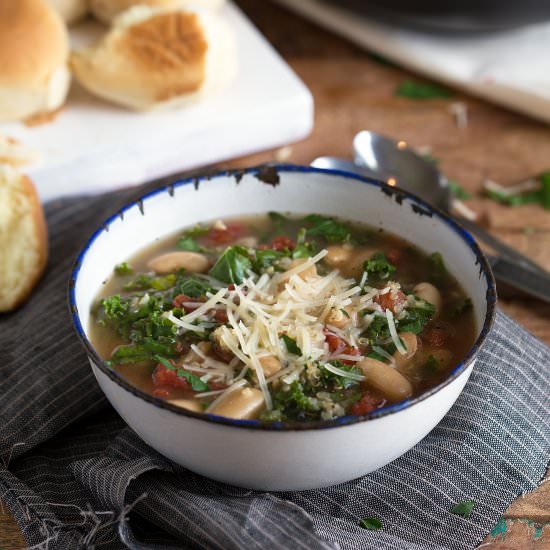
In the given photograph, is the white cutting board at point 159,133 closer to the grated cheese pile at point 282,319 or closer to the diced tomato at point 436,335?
the grated cheese pile at point 282,319

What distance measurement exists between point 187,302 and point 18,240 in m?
0.81

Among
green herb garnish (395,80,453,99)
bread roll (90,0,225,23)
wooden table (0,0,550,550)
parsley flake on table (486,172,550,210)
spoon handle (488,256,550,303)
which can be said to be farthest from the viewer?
green herb garnish (395,80,453,99)

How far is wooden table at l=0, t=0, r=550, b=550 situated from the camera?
114 inches

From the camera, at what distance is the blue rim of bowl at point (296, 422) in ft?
5.24

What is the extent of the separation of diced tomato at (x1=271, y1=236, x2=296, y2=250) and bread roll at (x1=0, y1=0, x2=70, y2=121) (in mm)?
1204

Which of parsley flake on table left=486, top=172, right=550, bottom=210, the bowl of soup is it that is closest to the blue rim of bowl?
the bowl of soup

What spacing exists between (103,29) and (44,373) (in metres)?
1.85

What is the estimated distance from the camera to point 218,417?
1607mm

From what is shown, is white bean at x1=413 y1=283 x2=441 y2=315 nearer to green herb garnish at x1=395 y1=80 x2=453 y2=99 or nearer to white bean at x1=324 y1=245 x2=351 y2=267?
white bean at x1=324 y1=245 x2=351 y2=267

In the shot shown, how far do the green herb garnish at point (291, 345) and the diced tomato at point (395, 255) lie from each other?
20.1 inches

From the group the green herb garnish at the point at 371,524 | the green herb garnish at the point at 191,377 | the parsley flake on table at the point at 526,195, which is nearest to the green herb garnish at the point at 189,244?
the green herb garnish at the point at 191,377

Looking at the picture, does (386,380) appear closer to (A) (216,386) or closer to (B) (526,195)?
(A) (216,386)

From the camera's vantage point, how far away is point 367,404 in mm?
1782

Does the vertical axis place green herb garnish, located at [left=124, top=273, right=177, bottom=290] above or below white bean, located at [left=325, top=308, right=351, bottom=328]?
below
